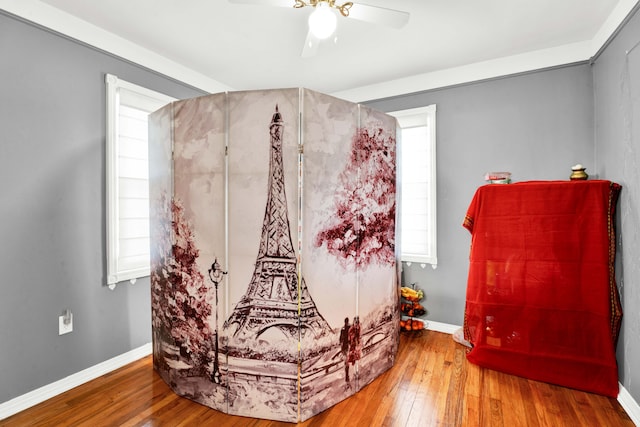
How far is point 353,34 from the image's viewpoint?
2.56 meters

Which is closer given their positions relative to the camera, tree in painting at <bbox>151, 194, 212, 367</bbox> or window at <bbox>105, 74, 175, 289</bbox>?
tree in painting at <bbox>151, 194, 212, 367</bbox>

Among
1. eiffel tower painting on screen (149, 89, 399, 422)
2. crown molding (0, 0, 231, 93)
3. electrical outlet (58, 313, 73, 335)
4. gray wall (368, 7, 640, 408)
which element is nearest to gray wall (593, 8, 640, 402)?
gray wall (368, 7, 640, 408)

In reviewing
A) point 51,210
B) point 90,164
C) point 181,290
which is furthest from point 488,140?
point 51,210

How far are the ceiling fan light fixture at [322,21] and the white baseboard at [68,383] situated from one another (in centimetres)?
282

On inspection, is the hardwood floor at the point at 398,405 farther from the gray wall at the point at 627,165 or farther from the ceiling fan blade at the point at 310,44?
the ceiling fan blade at the point at 310,44

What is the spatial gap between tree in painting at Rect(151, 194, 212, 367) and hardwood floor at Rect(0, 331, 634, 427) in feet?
1.22

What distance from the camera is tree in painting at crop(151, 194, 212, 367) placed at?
2.08m

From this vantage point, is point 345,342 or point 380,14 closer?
point 380,14

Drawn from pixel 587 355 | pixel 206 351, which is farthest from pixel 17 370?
pixel 587 355

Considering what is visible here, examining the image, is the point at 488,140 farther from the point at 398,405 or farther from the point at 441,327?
the point at 398,405

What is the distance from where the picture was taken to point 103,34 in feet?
8.10

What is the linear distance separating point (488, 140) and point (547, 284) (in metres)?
1.39

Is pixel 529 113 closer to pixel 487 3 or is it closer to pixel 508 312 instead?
pixel 487 3

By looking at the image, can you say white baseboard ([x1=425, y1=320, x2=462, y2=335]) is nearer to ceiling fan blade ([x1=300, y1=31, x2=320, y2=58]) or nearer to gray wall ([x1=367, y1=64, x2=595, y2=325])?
gray wall ([x1=367, y1=64, x2=595, y2=325])
